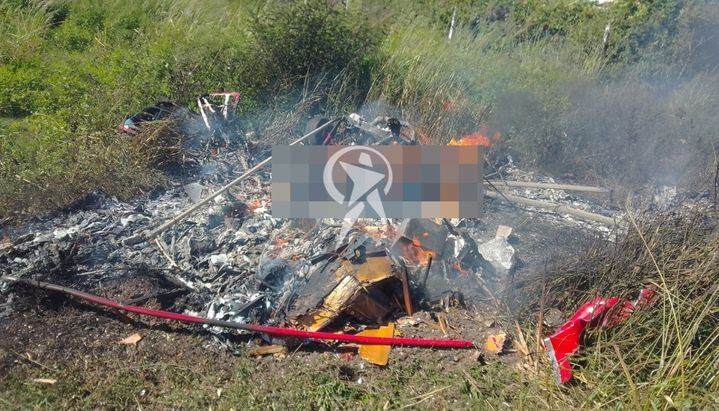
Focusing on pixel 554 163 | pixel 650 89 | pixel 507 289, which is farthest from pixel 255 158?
pixel 650 89

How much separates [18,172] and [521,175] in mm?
6212

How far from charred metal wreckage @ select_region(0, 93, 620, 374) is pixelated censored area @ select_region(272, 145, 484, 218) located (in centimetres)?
17

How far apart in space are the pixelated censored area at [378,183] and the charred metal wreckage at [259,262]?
0.56 feet

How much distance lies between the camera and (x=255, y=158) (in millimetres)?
6688

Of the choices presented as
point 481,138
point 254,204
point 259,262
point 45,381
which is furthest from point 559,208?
point 45,381

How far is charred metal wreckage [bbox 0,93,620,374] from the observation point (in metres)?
4.14

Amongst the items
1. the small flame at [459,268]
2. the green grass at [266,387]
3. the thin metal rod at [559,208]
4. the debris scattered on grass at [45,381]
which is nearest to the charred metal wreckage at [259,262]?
the small flame at [459,268]

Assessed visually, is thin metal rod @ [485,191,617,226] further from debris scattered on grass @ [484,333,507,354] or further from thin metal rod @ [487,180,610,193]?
debris scattered on grass @ [484,333,507,354]

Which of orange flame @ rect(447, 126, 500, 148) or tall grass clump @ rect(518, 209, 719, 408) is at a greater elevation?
tall grass clump @ rect(518, 209, 719, 408)

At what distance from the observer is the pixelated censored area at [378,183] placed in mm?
5367

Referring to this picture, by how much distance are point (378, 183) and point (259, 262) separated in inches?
61.5

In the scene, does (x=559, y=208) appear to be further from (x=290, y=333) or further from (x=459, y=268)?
(x=290, y=333)

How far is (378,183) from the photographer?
18.1 ft

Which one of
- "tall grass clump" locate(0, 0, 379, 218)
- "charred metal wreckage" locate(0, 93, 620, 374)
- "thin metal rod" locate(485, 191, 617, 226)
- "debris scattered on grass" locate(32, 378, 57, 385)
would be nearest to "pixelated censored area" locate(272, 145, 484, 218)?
"charred metal wreckage" locate(0, 93, 620, 374)
